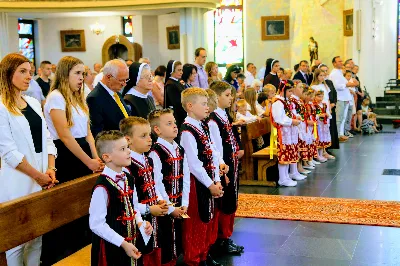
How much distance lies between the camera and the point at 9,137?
4141 mm

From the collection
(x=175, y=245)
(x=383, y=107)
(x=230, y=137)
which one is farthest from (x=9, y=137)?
(x=383, y=107)

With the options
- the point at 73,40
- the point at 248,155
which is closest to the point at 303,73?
the point at 248,155

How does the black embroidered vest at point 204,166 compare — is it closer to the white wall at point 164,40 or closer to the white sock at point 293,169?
the white sock at point 293,169

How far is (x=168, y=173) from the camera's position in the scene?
448 cm

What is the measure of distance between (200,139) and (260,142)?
5.25m

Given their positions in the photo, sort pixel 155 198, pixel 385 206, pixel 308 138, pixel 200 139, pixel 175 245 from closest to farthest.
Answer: pixel 155 198 → pixel 175 245 → pixel 200 139 → pixel 385 206 → pixel 308 138

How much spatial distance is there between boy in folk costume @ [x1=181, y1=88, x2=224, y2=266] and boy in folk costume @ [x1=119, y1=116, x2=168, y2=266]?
30.4 inches

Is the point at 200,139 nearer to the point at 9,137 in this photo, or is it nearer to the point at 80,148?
the point at 80,148

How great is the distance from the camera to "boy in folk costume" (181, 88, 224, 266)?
4871 millimetres

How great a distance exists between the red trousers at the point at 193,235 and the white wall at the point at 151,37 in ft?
55.0

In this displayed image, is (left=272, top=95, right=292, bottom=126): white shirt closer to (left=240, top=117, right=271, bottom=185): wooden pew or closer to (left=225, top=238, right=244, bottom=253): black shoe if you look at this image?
(left=240, top=117, right=271, bottom=185): wooden pew

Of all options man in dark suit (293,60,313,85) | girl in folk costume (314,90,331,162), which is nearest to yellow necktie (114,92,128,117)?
girl in folk costume (314,90,331,162)

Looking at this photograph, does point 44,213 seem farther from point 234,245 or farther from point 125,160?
point 234,245

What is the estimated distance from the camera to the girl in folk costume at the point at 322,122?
10.7m
